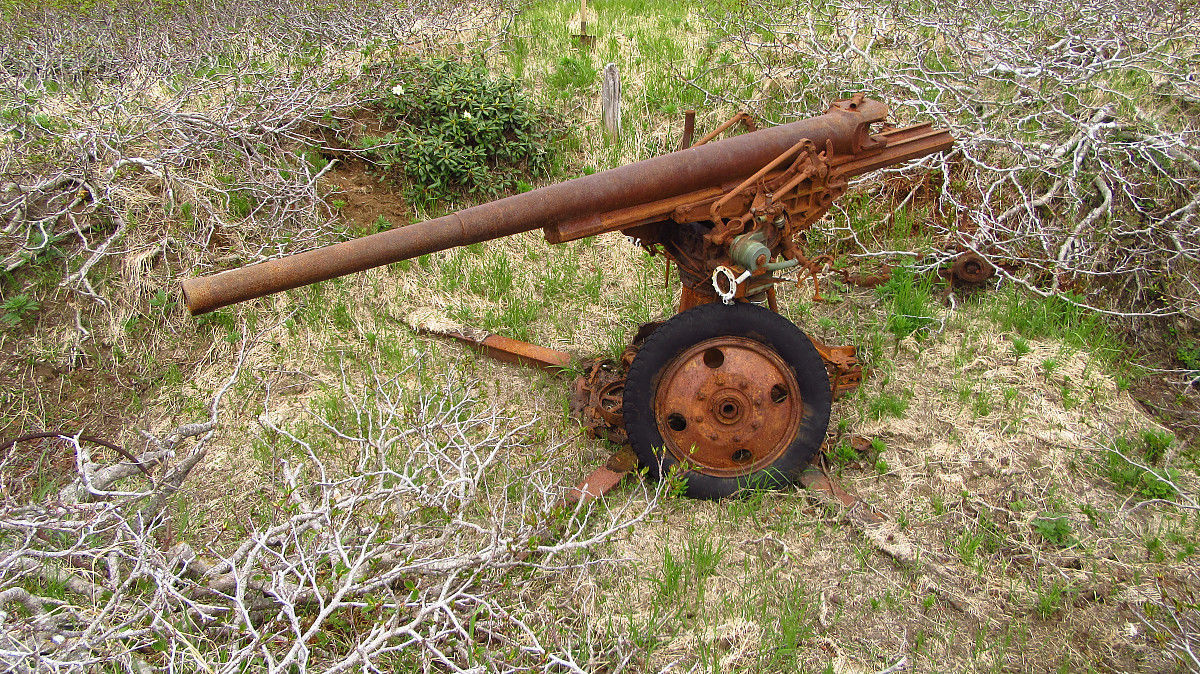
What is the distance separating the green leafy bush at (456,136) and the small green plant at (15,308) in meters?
2.11

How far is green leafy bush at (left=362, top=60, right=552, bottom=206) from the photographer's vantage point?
4.74 m

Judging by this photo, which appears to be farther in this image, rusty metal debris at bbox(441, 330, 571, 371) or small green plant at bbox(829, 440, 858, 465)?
rusty metal debris at bbox(441, 330, 571, 371)

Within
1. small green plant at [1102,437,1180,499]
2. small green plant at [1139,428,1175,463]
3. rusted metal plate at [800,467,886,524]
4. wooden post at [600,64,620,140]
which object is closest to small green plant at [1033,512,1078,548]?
small green plant at [1102,437,1180,499]

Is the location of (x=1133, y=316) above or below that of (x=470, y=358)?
above

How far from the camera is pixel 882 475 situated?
3.22 metres

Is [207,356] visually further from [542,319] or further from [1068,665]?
[1068,665]

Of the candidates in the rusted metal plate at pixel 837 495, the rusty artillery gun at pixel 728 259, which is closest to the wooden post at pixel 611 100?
the rusty artillery gun at pixel 728 259

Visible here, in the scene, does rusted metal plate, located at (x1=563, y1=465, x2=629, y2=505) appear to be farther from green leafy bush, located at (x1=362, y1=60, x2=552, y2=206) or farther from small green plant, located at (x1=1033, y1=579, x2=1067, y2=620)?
green leafy bush, located at (x1=362, y1=60, x2=552, y2=206)

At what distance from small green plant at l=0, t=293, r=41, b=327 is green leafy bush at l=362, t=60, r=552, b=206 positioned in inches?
83.1

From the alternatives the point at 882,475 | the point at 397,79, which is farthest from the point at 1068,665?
the point at 397,79

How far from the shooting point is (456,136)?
480 cm

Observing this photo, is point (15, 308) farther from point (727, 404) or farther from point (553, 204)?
point (727, 404)

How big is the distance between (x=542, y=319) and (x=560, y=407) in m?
0.74

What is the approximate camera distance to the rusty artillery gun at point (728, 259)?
8.68ft
